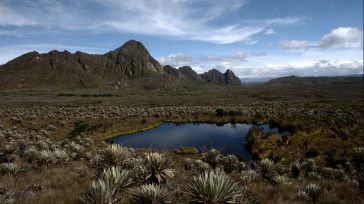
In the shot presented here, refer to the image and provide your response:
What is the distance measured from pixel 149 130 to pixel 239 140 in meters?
10.8

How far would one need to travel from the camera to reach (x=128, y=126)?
33.5m

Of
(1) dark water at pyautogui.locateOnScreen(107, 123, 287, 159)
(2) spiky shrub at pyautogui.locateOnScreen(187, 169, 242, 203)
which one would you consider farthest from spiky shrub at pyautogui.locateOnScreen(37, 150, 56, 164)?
(1) dark water at pyautogui.locateOnScreen(107, 123, 287, 159)

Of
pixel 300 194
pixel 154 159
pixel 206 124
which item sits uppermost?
pixel 154 159

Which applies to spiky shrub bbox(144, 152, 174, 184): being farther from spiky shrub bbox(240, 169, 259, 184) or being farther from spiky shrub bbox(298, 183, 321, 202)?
spiky shrub bbox(298, 183, 321, 202)

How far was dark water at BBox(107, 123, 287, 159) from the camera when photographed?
2601cm

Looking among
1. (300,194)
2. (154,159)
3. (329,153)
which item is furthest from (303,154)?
(154,159)

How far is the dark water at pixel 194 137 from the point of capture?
26013mm

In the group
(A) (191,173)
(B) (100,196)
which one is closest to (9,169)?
(B) (100,196)

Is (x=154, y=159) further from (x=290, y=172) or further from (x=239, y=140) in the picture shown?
(x=239, y=140)

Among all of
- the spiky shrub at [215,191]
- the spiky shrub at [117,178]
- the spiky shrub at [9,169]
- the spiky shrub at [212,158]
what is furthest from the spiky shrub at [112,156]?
the spiky shrub at [212,158]

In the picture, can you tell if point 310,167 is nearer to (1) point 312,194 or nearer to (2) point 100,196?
(1) point 312,194

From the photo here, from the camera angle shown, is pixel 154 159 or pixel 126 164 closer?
pixel 154 159

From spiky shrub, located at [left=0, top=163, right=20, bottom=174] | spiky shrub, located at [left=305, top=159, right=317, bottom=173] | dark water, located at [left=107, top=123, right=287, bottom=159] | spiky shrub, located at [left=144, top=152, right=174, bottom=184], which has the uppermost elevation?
spiky shrub, located at [left=144, top=152, right=174, bottom=184]

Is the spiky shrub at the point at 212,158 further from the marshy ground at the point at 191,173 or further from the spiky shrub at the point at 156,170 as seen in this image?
the spiky shrub at the point at 156,170
